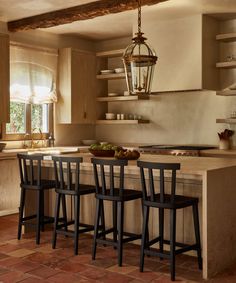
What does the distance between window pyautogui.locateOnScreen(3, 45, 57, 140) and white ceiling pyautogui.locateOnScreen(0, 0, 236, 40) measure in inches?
22.1

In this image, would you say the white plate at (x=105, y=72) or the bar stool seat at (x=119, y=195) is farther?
the white plate at (x=105, y=72)

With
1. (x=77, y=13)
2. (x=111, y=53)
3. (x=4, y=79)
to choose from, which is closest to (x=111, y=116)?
(x=111, y=53)

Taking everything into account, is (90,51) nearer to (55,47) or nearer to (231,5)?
(55,47)

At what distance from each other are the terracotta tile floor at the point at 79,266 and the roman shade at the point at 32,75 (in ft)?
8.74

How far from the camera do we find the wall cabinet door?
23.3ft

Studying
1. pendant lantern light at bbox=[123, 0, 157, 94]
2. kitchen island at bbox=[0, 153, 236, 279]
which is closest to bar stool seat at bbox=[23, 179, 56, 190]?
kitchen island at bbox=[0, 153, 236, 279]

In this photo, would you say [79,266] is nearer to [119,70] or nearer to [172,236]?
[172,236]

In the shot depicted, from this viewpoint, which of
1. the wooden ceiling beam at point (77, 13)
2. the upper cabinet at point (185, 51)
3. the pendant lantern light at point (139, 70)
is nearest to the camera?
the pendant lantern light at point (139, 70)

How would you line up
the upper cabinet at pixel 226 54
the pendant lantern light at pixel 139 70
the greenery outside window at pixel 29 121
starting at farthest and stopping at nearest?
the greenery outside window at pixel 29 121 → the upper cabinet at pixel 226 54 → the pendant lantern light at pixel 139 70

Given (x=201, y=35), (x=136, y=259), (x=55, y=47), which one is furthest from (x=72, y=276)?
(x=55, y=47)

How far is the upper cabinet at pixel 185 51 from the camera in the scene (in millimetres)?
Result: 6070

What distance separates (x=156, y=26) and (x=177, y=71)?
780 millimetres

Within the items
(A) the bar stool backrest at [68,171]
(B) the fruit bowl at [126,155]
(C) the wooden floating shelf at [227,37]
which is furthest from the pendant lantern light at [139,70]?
(C) the wooden floating shelf at [227,37]

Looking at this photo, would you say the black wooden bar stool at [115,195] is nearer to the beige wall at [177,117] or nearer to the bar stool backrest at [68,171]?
the bar stool backrest at [68,171]
